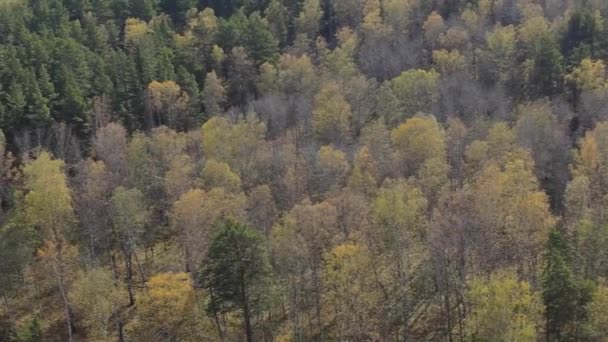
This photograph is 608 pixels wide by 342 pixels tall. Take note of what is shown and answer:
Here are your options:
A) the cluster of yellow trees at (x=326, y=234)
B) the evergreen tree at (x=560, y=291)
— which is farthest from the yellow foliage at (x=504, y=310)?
the evergreen tree at (x=560, y=291)

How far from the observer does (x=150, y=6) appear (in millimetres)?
152500

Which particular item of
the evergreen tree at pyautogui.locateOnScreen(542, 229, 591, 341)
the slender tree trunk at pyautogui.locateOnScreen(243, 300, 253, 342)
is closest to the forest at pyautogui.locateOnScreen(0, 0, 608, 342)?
the evergreen tree at pyautogui.locateOnScreen(542, 229, 591, 341)

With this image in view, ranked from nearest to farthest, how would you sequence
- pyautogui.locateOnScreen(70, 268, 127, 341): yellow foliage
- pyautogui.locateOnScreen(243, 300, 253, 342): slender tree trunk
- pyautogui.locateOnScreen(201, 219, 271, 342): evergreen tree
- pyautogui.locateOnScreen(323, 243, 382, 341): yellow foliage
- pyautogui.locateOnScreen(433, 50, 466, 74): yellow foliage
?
pyautogui.locateOnScreen(201, 219, 271, 342): evergreen tree
pyautogui.locateOnScreen(323, 243, 382, 341): yellow foliage
pyautogui.locateOnScreen(243, 300, 253, 342): slender tree trunk
pyautogui.locateOnScreen(70, 268, 127, 341): yellow foliage
pyautogui.locateOnScreen(433, 50, 466, 74): yellow foliage

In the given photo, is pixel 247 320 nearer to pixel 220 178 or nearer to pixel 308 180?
pixel 220 178

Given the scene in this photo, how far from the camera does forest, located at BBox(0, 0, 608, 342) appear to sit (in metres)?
66.5

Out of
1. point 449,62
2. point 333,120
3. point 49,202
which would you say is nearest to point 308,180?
point 333,120

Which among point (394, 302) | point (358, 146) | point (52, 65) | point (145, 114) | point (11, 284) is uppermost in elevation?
point (52, 65)

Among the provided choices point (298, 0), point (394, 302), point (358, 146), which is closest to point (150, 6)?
point (298, 0)

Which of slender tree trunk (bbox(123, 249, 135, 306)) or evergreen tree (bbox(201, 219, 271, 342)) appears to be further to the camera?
slender tree trunk (bbox(123, 249, 135, 306))

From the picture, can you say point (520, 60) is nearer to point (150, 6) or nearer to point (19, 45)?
point (150, 6)

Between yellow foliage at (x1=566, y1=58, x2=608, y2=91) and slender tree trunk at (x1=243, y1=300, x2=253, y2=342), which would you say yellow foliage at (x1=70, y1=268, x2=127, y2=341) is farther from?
yellow foliage at (x1=566, y1=58, x2=608, y2=91)

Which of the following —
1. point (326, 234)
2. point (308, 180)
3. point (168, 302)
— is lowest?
point (168, 302)

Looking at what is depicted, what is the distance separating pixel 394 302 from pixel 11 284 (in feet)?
134

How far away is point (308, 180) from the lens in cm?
8631
